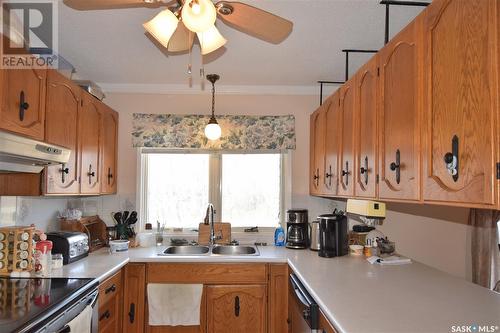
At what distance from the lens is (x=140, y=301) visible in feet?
8.77

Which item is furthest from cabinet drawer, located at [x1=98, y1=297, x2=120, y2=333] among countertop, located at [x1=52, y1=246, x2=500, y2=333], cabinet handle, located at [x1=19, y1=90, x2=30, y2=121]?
cabinet handle, located at [x1=19, y1=90, x2=30, y2=121]

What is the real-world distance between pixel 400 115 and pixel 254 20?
0.75 meters

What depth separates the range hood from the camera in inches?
63.6

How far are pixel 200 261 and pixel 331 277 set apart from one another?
106 centimetres

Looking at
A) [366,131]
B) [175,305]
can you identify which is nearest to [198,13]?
[366,131]

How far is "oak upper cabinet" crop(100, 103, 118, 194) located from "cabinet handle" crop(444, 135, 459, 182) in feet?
8.36

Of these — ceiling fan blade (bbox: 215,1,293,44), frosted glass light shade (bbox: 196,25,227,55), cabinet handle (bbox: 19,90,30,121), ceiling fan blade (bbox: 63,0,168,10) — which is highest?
ceiling fan blade (bbox: 63,0,168,10)

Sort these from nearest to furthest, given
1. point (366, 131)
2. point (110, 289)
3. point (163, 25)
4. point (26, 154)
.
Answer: point (163, 25)
point (26, 154)
point (366, 131)
point (110, 289)

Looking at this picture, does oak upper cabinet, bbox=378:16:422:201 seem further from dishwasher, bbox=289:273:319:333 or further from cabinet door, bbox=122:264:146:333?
cabinet door, bbox=122:264:146:333

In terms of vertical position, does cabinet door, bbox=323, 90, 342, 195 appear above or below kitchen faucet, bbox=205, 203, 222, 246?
above

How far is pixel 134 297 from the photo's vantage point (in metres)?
2.67

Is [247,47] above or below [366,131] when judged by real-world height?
above

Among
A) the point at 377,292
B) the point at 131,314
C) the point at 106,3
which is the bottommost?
the point at 131,314

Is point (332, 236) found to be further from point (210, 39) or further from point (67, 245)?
point (67, 245)
